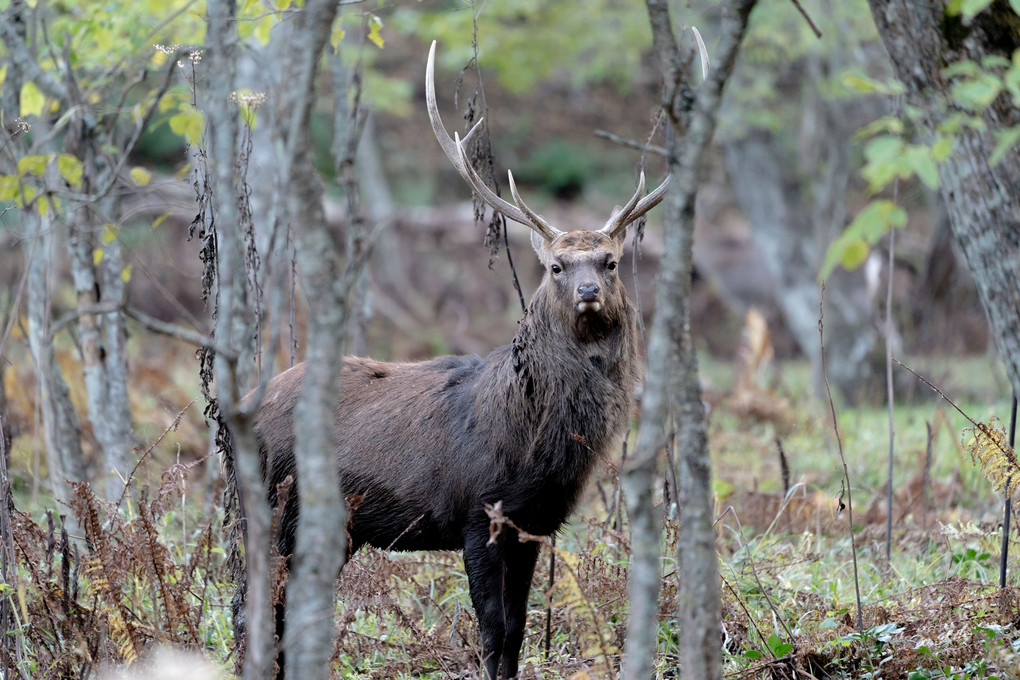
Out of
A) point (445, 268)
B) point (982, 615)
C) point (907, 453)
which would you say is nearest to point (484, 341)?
point (445, 268)

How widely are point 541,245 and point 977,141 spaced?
6.69ft

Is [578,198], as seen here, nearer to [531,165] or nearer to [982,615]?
[531,165]

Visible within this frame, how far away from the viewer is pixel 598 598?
3.92m

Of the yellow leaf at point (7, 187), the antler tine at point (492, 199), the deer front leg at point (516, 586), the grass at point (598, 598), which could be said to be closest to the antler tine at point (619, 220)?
the antler tine at point (492, 199)

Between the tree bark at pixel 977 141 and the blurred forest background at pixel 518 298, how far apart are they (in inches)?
5.3

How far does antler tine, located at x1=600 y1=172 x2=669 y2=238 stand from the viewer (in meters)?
4.53

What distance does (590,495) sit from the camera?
649 cm

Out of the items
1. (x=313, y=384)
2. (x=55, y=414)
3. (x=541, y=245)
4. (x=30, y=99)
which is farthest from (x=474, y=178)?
(x=55, y=414)

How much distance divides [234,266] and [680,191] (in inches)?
49.3

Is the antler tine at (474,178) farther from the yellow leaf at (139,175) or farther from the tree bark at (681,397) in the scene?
the tree bark at (681,397)

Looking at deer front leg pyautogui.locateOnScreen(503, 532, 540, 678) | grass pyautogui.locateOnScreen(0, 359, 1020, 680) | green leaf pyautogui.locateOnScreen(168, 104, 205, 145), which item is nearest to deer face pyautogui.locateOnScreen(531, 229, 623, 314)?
grass pyautogui.locateOnScreen(0, 359, 1020, 680)

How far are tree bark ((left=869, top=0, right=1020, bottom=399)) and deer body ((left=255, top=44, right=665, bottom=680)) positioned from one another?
49.4 inches

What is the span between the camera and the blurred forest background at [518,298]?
12.5 ft

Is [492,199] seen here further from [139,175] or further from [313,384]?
[313,384]
